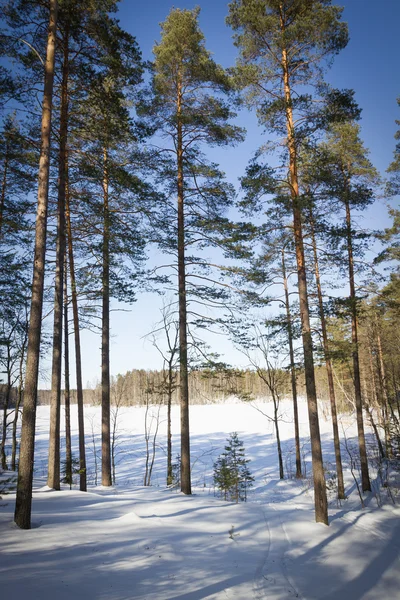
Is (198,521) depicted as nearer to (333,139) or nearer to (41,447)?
(333,139)

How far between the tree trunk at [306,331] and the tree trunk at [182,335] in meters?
3.78

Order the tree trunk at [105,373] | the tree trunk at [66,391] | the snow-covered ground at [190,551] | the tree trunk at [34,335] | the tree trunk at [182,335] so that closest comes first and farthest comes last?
the snow-covered ground at [190,551]
the tree trunk at [34,335]
the tree trunk at [182,335]
the tree trunk at [105,373]
the tree trunk at [66,391]

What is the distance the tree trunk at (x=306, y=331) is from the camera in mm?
7656

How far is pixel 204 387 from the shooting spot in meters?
93.8

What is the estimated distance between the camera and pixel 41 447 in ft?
94.2

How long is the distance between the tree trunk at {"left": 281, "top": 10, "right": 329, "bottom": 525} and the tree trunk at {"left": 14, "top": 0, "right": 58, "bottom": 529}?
6101 millimetres

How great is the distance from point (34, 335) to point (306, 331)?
6.76 meters

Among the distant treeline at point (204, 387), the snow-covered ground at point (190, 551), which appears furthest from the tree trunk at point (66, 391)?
the snow-covered ground at point (190, 551)

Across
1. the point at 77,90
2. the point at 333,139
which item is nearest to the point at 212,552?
the point at 77,90

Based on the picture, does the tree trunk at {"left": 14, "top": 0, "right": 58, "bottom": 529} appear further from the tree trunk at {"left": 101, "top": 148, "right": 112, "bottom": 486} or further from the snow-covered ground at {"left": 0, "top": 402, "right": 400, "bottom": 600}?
the tree trunk at {"left": 101, "top": 148, "right": 112, "bottom": 486}

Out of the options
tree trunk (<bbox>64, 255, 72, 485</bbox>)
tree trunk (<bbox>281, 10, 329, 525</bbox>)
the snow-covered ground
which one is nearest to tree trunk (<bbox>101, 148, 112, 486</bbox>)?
tree trunk (<bbox>64, 255, 72, 485</bbox>)

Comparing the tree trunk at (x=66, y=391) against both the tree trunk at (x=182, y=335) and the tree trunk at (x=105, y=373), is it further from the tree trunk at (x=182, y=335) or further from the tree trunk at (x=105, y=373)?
the tree trunk at (x=182, y=335)

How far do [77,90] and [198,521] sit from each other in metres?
11.0

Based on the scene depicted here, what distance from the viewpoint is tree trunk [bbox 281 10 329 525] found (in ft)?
25.1
